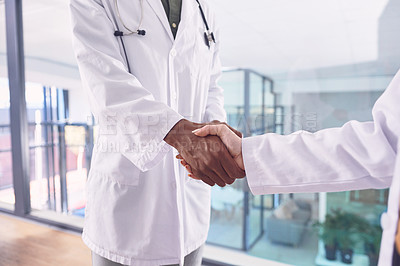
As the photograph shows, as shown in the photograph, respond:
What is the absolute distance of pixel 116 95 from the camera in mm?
864

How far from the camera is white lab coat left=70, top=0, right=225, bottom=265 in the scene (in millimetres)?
863

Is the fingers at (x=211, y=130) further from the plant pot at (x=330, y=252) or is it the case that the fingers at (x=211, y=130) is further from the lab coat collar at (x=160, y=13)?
the plant pot at (x=330, y=252)

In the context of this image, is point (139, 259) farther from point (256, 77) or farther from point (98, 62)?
point (256, 77)

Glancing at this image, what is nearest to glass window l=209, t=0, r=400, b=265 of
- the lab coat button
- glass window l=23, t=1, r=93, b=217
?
the lab coat button

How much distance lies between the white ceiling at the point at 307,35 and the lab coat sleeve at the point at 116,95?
3.08ft

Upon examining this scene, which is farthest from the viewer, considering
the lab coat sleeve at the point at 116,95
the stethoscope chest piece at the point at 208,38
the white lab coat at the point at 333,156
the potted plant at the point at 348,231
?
the potted plant at the point at 348,231

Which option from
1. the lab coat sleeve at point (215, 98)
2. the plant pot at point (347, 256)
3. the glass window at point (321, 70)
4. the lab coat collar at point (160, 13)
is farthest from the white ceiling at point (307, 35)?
the plant pot at point (347, 256)

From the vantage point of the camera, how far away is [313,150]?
0.75 metres

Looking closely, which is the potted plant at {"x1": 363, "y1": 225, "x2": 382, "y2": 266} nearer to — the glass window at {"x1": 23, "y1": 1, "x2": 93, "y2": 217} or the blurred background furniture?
the blurred background furniture

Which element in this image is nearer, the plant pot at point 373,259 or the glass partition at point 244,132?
the plant pot at point 373,259

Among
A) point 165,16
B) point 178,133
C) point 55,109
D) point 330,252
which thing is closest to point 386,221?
point 178,133

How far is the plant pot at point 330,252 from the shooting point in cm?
258

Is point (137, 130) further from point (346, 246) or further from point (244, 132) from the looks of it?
point (346, 246)

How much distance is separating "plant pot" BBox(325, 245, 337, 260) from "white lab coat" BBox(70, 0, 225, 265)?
2.04 meters
